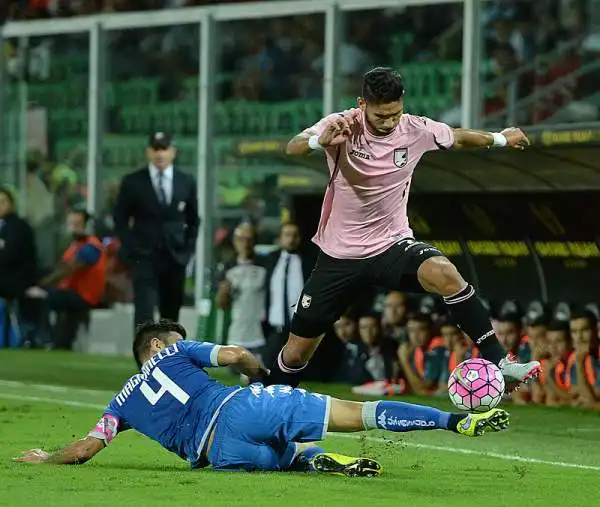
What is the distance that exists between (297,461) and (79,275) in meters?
11.4

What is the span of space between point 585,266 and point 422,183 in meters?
1.62

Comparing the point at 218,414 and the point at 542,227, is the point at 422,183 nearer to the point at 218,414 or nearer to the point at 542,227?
the point at 542,227

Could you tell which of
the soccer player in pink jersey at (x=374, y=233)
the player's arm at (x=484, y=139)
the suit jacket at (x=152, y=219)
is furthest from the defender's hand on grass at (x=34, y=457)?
the suit jacket at (x=152, y=219)

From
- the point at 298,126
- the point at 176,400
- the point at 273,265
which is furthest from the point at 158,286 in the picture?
the point at 176,400

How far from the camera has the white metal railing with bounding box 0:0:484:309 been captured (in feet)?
53.4

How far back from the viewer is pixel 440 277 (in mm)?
8906

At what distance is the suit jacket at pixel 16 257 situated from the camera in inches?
762

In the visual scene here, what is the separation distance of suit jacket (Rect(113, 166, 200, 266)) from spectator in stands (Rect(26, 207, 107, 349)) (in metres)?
5.45

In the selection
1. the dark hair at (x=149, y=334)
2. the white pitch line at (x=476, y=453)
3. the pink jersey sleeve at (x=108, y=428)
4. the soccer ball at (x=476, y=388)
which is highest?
the dark hair at (x=149, y=334)

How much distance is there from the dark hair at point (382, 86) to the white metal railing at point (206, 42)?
24.0ft

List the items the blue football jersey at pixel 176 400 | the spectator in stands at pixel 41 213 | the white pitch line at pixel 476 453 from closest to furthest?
the blue football jersey at pixel 176 400 → the white pitch line at pixel 476 453 → the spectator in stands at pixel 41 213

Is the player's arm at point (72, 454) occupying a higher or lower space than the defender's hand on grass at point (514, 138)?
lower

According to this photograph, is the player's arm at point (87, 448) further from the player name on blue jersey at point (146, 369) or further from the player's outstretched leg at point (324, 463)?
the player's outstretched leg at point (324, 463)

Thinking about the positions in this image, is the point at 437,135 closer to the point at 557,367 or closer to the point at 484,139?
the point at 484,139
